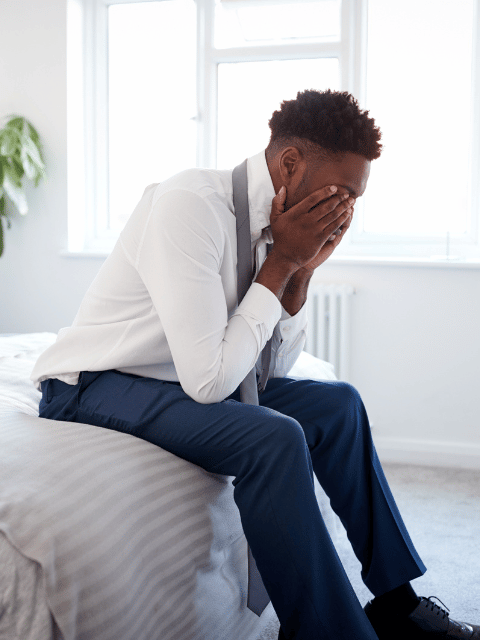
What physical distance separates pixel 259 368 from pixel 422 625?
0.56 metres

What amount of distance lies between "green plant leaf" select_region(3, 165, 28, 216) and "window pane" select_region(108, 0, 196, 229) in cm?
45

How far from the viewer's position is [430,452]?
2594 millimetres

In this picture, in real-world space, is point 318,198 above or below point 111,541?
above

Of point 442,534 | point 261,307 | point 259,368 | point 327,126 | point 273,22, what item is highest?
point 273,22

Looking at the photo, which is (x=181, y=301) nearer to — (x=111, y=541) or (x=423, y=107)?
(x=111, y=541)

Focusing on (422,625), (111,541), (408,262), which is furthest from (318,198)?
(408,262)

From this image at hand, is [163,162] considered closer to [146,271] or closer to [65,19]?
[65,19]

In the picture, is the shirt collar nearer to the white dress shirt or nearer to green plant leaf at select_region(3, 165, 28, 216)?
the white dress shirt

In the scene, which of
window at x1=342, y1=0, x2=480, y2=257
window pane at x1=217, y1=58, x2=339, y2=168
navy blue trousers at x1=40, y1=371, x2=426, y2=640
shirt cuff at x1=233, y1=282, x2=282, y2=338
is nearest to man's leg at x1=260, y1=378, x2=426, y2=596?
navy blue trousers at x1=40, y1=371, x2=426, y2=640

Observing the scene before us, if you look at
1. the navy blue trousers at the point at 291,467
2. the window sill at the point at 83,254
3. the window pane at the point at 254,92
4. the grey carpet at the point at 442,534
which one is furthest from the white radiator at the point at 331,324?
the navy blue trousers at the point at 291,467

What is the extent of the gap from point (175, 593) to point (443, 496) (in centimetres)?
152

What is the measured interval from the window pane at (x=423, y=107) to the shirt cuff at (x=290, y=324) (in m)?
1.64

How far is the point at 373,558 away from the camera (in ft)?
3.84

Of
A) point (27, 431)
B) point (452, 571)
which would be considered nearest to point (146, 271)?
point (27, 431)
